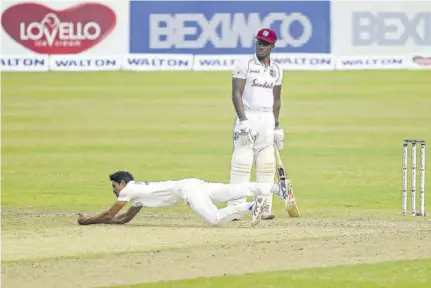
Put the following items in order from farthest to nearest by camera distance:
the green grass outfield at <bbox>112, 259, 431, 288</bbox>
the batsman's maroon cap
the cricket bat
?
the cricket bat → the batsman's maroon cap → the green grass outfield at <bbox>112, 259, 431, 288</bbox>

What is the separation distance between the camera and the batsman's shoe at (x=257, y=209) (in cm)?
1475

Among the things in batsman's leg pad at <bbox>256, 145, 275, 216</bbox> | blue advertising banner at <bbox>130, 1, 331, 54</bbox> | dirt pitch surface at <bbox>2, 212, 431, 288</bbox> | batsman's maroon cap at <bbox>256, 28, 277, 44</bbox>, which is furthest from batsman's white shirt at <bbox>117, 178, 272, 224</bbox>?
blue advertising banner at <bbox>130, 1, 331, 54</bbox>

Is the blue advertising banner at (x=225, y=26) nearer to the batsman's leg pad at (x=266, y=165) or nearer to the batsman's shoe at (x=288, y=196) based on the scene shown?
the batsman's shoe at (x=288, y=196)

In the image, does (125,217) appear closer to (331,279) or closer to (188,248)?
(188,248)

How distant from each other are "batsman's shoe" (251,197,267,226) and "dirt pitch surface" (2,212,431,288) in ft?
0.30

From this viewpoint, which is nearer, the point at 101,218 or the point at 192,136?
the point at 101,218

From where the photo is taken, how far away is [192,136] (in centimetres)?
2945

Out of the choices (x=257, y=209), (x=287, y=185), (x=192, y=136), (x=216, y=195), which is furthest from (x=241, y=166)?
(x=192, y=136)

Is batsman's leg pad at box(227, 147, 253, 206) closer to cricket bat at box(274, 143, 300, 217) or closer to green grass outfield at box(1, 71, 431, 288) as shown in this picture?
cricket bat at box(274, 143, 300, 217)

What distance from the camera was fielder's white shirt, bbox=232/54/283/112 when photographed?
15.9 m

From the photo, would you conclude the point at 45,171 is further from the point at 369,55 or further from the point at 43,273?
the point at 369,55

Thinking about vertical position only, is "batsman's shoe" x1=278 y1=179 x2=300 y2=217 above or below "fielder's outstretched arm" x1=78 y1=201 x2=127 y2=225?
above

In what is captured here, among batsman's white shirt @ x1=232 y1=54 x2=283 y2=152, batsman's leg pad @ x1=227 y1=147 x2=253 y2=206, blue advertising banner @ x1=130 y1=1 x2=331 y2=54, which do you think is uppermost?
blue advertising banner @ x1=130 y1=1 x2=331 y2=54

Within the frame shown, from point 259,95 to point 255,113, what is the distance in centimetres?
21
